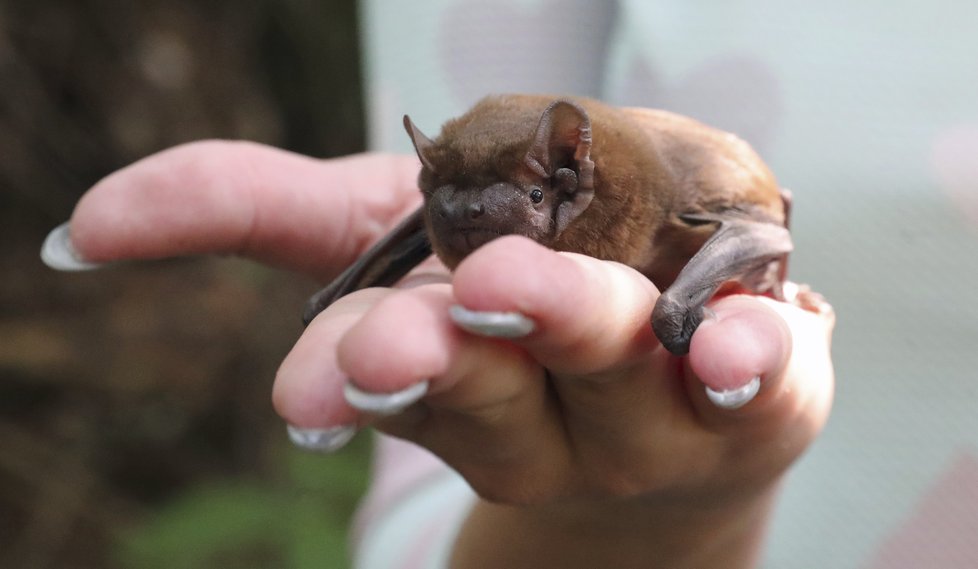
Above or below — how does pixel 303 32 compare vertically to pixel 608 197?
below

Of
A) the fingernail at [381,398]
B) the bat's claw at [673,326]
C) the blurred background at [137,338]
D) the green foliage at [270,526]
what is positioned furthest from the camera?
the blurred background at [137,338]

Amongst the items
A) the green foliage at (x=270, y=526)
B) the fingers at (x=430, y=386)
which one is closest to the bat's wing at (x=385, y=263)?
the fingers at (x=430, y=386)

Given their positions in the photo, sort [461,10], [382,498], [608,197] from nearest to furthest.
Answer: [608,197] → [382,498] → [461,10]

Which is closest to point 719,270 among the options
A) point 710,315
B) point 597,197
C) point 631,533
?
point 597,197

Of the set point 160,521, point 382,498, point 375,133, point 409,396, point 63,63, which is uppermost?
point 409,396

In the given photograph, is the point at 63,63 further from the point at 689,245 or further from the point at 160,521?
the point at 689,245

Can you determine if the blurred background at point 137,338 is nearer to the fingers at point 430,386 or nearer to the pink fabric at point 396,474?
the pink fabric at point 396,474

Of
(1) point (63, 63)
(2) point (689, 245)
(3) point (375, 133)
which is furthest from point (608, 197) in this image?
(1) point (63, 63)
